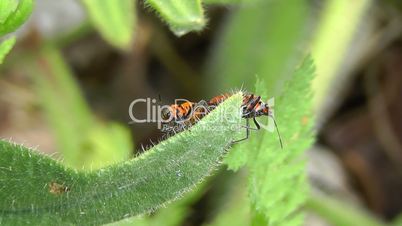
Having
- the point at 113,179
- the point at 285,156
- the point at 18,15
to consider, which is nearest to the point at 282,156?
the point at 285,156

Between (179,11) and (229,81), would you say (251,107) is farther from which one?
(229,81)

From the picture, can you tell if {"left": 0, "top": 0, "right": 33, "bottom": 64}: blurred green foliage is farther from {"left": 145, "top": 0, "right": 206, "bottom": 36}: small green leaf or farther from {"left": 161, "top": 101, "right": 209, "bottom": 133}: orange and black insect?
{"left": 161, "top": 101, "right": 209, "bottom": 133}: orange and black insect

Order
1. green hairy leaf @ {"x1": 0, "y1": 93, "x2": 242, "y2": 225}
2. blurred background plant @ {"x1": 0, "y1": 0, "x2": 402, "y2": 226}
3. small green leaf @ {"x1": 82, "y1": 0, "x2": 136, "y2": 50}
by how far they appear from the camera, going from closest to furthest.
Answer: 1. green hairy leaf @ {"x1": 0, "y1": 93, "x2": 242, "y2": 225}
2. small green leaf @ {"x1": 82, "y1": 0, "x2": 136, "y2": 50}
3. blurred background plant @ {"x1": 0, "y1": 0, "x2": 402, "y2": 226}

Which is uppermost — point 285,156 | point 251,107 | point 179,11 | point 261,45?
point 179,11

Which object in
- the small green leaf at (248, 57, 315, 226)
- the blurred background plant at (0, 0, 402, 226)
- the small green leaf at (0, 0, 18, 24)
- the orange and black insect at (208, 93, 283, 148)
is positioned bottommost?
the blurred background plant at (0, 0, 402, 226)

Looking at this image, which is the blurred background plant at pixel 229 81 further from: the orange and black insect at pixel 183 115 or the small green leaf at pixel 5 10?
the small green leaf at pixel 5 10

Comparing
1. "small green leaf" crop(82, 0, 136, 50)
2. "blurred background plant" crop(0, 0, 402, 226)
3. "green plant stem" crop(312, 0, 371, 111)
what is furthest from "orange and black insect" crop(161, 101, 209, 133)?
"green plant stem" crop(312, 0, 371, 111)

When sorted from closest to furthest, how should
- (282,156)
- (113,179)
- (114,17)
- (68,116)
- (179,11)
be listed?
(113,179)
(179,11)
(282,156)
(114,17)
(68,116)
